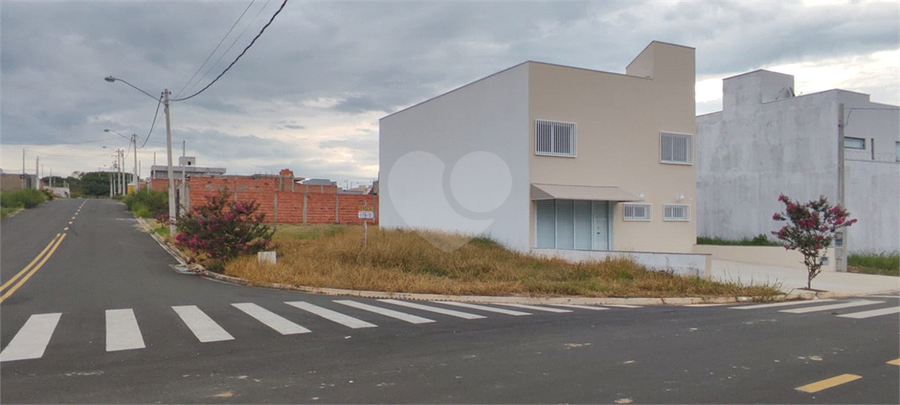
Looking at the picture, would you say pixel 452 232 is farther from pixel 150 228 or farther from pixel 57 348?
pixel 150 228

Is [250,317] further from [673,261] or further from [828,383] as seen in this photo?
[673,261]

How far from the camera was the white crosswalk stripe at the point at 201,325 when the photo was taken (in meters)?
8.91

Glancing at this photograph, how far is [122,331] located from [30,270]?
12.6 m

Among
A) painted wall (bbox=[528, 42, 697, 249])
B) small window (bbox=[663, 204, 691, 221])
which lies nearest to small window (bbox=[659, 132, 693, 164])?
painted wall (bbox=[528, 42, 697, 249])

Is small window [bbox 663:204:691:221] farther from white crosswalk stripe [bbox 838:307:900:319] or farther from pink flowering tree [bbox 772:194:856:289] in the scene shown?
white crosswalk stripe [bbox 838:307:900:319]

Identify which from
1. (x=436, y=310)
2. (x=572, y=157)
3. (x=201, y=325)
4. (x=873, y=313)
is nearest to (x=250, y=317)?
(x=201, y=325)

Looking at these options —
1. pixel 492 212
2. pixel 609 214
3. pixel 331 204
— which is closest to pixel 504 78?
pixel 492 212

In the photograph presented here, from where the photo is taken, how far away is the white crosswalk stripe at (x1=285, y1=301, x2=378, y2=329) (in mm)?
10078

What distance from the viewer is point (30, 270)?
1903 centimetres

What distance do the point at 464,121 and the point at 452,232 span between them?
479 cm

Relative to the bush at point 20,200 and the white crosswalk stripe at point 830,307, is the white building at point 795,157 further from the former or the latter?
the bush at point 20,200

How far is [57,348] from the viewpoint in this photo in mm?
8141

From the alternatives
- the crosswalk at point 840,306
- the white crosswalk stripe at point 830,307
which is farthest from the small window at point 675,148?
the white crosswalk stripe at point 830,307
